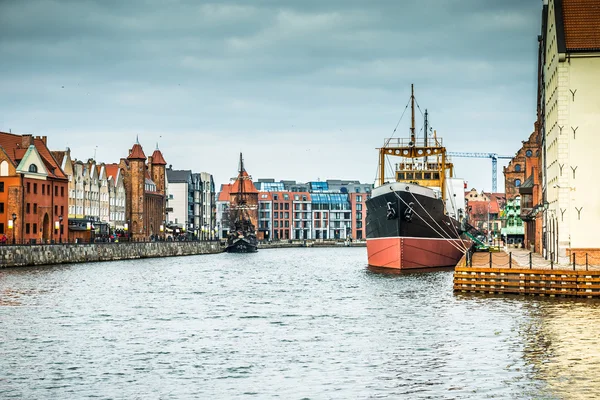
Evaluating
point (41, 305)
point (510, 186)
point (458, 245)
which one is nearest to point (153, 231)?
point (510, 186)

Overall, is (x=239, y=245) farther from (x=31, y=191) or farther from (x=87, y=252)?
(x=87, y=252)

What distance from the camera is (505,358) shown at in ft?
97.7

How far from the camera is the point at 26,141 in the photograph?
111500 mm

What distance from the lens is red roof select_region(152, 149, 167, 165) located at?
191125mm

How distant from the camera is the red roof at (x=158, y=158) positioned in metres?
191

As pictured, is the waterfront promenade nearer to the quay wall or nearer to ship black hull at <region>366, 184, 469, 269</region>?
ship black hull at <region>366, 184, 469, 269</region>

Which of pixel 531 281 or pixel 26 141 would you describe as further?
pixel 26 141

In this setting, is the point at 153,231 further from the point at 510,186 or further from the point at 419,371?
the point at 419,371

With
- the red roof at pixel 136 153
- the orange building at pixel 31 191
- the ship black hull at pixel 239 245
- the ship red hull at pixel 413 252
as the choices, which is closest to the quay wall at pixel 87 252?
the orange building at pixel 31 191

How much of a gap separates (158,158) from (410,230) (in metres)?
123

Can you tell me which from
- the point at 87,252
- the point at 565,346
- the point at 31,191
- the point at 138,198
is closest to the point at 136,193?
the point at 138,198

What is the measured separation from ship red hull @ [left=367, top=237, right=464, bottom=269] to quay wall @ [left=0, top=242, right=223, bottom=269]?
31311mm

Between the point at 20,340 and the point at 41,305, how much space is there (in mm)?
13509

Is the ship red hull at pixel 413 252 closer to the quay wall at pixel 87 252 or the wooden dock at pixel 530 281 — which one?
the wooden dock at pixel 530 281
